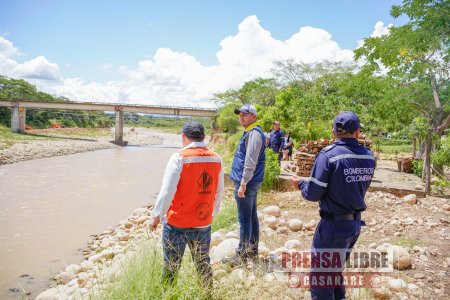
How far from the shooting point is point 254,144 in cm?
402

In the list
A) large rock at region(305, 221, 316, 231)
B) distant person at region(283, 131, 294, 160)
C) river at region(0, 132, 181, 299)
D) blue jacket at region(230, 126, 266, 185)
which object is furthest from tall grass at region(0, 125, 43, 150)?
blue jacket at region(230, 126, 266, 185)

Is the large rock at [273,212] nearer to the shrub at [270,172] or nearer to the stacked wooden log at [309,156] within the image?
the shrub at [270,172]

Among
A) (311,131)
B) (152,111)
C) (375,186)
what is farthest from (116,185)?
(152,111)

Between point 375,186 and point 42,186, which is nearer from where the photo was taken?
point 375,186

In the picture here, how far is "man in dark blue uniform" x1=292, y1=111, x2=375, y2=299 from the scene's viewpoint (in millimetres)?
2684

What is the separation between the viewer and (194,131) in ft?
10.1

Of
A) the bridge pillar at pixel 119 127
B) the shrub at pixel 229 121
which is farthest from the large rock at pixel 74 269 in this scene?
the bridge pillar at pixel 119 127

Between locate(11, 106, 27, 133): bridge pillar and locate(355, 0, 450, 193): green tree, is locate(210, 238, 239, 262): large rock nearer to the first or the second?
locate(355, 0, 450, 193): green tree

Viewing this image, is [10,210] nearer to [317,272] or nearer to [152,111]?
[317,272]

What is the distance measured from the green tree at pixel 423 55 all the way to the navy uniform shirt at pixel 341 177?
21.3ft

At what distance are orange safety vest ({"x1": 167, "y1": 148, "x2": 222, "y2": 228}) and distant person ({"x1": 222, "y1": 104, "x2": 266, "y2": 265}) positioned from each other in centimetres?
99

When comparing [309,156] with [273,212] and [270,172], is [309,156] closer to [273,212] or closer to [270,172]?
[270,172]

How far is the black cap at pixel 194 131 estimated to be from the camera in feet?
10.1

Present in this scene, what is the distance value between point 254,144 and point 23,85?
215 feet
